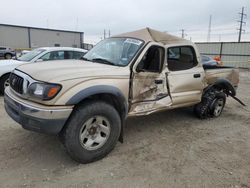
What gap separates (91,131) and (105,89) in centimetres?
64

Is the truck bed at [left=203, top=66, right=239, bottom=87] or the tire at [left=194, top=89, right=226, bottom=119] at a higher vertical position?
the truck bed at [left=203, top=66, right=239, bottom=87]

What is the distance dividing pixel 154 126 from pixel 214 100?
1638mm

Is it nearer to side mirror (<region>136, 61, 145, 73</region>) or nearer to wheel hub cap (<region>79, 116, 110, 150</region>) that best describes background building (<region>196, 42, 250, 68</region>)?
side mirror (<region>136, 61, 145, 73</region>)

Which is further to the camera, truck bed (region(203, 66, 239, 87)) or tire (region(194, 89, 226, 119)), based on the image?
tire (region(194, 89, 226, 119))

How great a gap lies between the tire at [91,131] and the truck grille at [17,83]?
33.7 inches

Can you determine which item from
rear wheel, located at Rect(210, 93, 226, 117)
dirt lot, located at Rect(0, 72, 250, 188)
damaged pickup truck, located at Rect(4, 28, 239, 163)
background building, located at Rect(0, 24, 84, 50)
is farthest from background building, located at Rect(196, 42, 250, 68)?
background building, located at Rect(0, 24, 84, 50)

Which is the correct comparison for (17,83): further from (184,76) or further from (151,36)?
(184,76)

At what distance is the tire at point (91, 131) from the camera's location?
2904 millimetres

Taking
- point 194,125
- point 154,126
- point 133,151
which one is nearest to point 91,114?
point 133,151

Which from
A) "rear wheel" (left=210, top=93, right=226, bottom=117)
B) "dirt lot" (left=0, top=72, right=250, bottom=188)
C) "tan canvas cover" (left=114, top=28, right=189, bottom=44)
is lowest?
"dirt lot" (left=0, top=72, right=250, bottom=188)

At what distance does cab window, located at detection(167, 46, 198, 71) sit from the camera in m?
4.42

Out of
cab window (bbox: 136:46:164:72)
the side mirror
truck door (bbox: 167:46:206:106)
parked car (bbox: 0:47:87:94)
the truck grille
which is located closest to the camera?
the truck grille

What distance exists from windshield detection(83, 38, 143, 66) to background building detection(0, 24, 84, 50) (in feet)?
116

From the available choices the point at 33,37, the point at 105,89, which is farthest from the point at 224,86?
the point at 33,37
